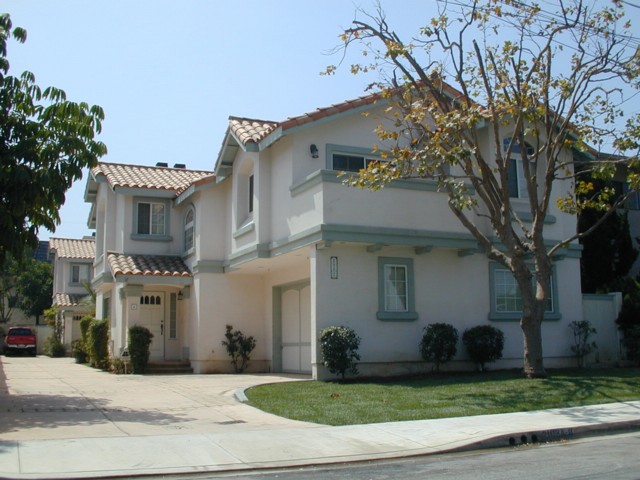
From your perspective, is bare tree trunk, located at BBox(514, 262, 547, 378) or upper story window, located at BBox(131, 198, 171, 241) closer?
bare tree trunk, located at BBox(514, 262, 547, 378)

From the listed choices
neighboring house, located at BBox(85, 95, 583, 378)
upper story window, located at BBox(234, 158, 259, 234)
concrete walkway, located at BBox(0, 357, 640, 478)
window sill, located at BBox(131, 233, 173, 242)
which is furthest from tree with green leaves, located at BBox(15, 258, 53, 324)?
concrete walkway, located at BBox(0, 357, 640, 478)

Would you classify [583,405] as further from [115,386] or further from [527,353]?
[115,386]

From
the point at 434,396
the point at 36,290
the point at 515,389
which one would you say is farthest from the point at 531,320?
the point at 36,290

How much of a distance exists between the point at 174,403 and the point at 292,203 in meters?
6.04

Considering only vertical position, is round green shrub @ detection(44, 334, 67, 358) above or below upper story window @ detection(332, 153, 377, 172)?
below

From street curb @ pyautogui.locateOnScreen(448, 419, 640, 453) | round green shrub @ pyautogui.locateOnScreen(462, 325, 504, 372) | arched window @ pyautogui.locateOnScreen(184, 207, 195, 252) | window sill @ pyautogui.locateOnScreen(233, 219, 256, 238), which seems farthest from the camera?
arched window @ pyautogui.locateOnScreen(184, 207, 195, 252)

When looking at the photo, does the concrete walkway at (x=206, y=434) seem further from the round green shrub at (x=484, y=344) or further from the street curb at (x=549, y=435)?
the round green shrub at (x=484, y=344)

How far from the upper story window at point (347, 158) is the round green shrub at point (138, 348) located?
816 centimetres

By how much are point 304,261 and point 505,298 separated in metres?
5.60

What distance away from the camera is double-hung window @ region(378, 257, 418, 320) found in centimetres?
1817

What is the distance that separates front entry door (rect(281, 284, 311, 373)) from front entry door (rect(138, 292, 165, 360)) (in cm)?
528

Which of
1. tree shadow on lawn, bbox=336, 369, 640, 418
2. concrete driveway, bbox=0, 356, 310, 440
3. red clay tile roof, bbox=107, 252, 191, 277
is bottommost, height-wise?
concrete driveway, bbox=0, 356, 310, 440

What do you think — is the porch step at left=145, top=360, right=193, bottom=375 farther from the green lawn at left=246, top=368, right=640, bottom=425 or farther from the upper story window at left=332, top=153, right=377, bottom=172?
the upper story window at left=332, top=153, right=377, bottom=172

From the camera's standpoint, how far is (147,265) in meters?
24.1
